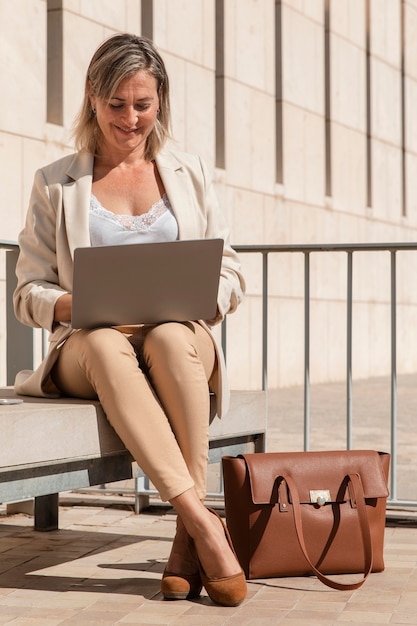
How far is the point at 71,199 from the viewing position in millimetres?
4410

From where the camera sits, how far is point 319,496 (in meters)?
4.27

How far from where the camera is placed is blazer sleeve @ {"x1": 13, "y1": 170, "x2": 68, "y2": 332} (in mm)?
4277

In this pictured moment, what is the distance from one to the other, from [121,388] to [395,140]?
732 inches

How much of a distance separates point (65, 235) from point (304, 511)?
1305 mm

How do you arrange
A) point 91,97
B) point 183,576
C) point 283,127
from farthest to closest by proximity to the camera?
point 283,127, point 91,97, point 183,576

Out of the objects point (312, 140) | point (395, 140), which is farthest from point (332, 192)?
point (395, 140)

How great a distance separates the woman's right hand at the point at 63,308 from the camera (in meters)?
4.20

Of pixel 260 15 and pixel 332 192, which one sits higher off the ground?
pixel 260 15

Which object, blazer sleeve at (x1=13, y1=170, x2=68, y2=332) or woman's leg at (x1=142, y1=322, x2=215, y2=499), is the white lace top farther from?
woman's leg at (x1=142, y1=322, x2=215, y2=499)

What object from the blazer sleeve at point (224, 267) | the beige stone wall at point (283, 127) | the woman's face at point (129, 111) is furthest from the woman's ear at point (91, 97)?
the beige stone wall at point (283, 127)

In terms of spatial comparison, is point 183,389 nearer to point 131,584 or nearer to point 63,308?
point 63,308

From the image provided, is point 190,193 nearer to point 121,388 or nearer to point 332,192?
point 121,388

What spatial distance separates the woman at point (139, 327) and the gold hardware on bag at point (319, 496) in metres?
0.46

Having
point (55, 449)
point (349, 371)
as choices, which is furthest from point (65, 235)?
point (349, 371)
